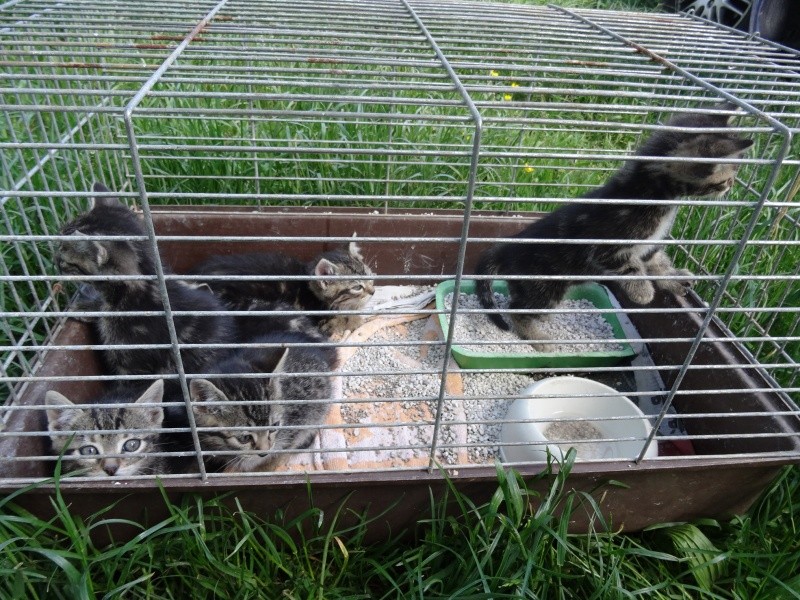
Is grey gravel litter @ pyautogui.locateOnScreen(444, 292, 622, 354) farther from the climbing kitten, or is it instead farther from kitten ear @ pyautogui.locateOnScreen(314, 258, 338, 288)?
the climbing kitten

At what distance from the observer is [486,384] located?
2.98m

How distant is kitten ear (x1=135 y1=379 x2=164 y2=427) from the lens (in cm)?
208

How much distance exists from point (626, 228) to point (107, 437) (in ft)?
7.56

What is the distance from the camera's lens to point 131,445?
2209mm

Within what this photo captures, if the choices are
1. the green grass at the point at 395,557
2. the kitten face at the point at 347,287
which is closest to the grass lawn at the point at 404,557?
the green grass at the point at 395,557

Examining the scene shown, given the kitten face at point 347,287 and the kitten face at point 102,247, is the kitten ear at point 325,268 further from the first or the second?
the kitten face at point 102,247

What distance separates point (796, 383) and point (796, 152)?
2.09m

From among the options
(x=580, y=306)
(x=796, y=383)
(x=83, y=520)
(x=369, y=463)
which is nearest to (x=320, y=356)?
(x=369, y=463)

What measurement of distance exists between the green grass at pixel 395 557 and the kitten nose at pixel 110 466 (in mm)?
172

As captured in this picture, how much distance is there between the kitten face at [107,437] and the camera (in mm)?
2055

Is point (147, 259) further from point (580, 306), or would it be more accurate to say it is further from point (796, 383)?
point (796, 383)

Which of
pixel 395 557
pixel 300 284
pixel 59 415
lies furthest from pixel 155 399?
pixel 300 284

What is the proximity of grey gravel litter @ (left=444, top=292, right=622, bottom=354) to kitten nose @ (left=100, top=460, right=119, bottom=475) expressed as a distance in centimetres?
169

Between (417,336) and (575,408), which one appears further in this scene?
(417,336)
